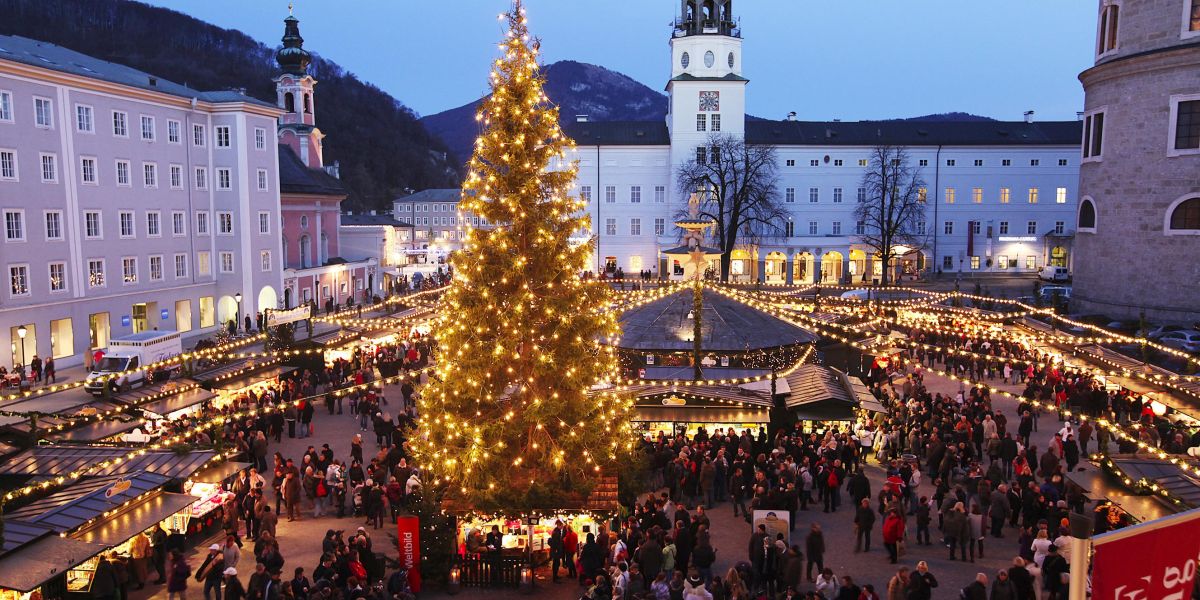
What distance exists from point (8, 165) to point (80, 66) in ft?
25.0

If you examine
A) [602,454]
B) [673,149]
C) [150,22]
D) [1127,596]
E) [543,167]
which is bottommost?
[602,454]

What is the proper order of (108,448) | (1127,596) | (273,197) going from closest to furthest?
(1127,596), (108,448), (273,197)

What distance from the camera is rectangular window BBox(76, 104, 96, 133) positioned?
34.2 m

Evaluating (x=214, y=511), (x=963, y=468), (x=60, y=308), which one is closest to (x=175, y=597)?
(x=214, y=511)

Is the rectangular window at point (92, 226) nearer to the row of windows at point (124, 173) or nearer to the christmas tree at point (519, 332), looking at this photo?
the row of windows at point (124, 173)

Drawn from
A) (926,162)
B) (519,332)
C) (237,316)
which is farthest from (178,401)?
(926,162)

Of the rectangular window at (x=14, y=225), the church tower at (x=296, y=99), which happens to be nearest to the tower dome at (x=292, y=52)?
A: the church tower at (x=296, y=99)

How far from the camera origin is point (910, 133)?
70062 mm

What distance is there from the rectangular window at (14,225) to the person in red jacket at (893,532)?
31.8m

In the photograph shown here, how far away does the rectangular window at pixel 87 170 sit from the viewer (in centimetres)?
3447

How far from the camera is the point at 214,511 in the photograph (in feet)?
51.6

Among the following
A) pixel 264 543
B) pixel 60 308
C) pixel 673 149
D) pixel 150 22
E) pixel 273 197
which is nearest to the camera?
pixel 264 543

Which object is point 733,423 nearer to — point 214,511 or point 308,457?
point 308,457

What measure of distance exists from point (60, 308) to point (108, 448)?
21.8m
